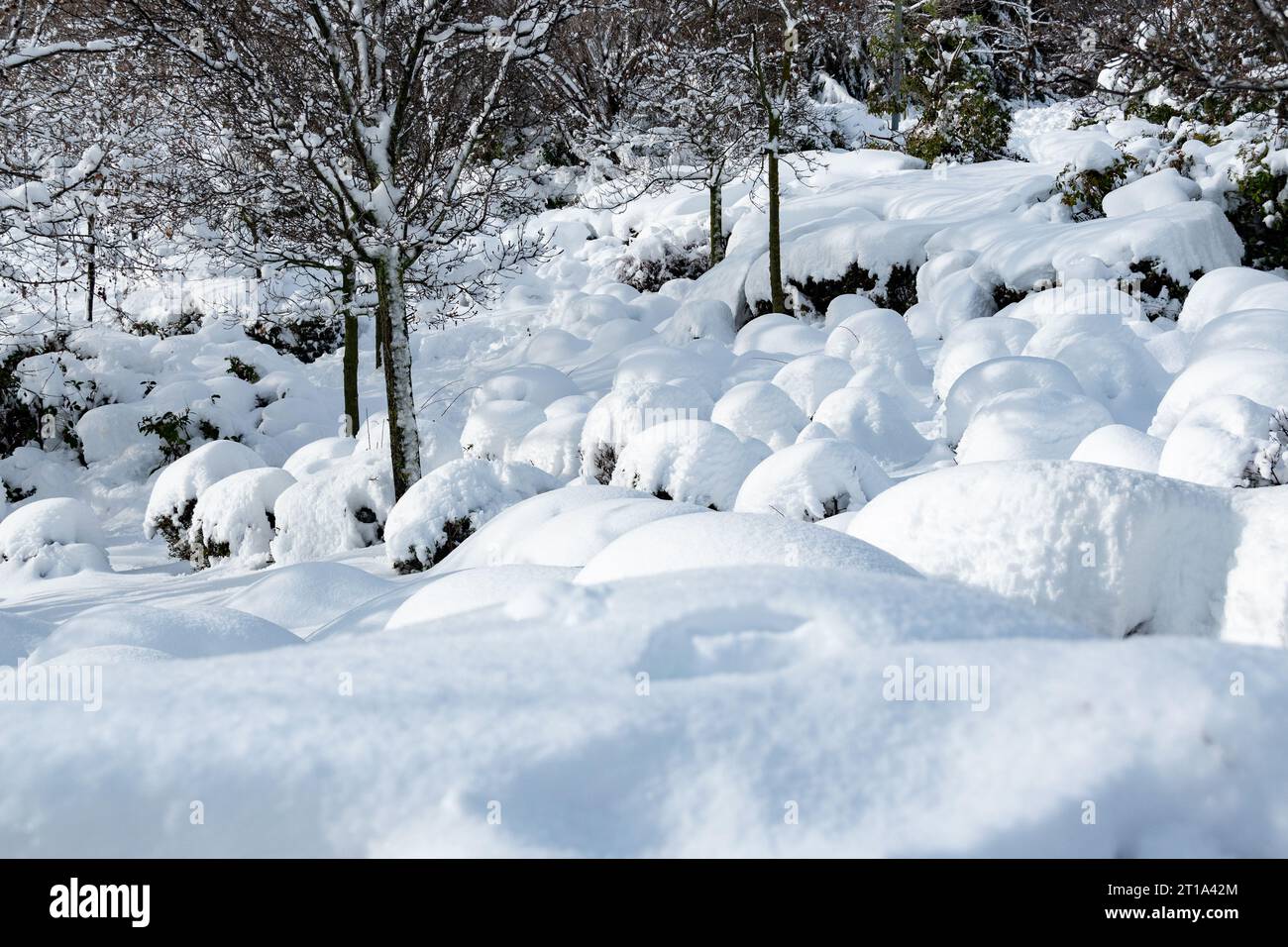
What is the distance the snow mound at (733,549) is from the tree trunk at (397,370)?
571 centimetres

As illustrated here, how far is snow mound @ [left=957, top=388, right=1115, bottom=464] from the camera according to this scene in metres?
6.98

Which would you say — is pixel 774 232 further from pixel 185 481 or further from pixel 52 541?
pixel 52 541

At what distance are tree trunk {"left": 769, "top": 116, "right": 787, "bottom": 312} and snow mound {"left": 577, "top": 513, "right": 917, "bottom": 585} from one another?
500 inches

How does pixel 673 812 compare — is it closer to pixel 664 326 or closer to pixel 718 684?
pixel 718 684

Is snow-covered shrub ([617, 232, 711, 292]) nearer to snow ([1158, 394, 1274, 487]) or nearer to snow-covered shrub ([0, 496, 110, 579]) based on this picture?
snow-covered shrub ([0, 496, 110, 579])

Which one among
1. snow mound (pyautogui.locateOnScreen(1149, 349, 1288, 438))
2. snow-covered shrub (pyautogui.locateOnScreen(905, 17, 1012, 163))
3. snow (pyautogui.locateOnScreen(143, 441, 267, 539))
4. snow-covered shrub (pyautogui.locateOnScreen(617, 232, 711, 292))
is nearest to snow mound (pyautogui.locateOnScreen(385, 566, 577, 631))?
snow mound (pyautogui.locateOnScreen(1149, 349, 1288, 438))

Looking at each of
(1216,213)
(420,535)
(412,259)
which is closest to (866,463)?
(420,535)

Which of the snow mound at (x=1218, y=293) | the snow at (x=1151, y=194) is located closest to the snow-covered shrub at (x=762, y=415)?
the snow mound at (x=1218, y=293)

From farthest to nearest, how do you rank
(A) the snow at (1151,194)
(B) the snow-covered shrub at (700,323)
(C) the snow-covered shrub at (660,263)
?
(C) the snow-covered shrub at (660,263), (B) the snow-covered shrub at (700,323), (A) the snow at (1151,194)

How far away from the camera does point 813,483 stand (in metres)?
6.60

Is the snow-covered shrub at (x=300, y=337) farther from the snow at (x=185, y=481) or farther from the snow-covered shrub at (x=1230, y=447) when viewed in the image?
the snow-covered shrub at (x=1230, y=447)

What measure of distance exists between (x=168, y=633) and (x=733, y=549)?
2316 mm

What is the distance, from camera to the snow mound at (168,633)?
12.3 ft
